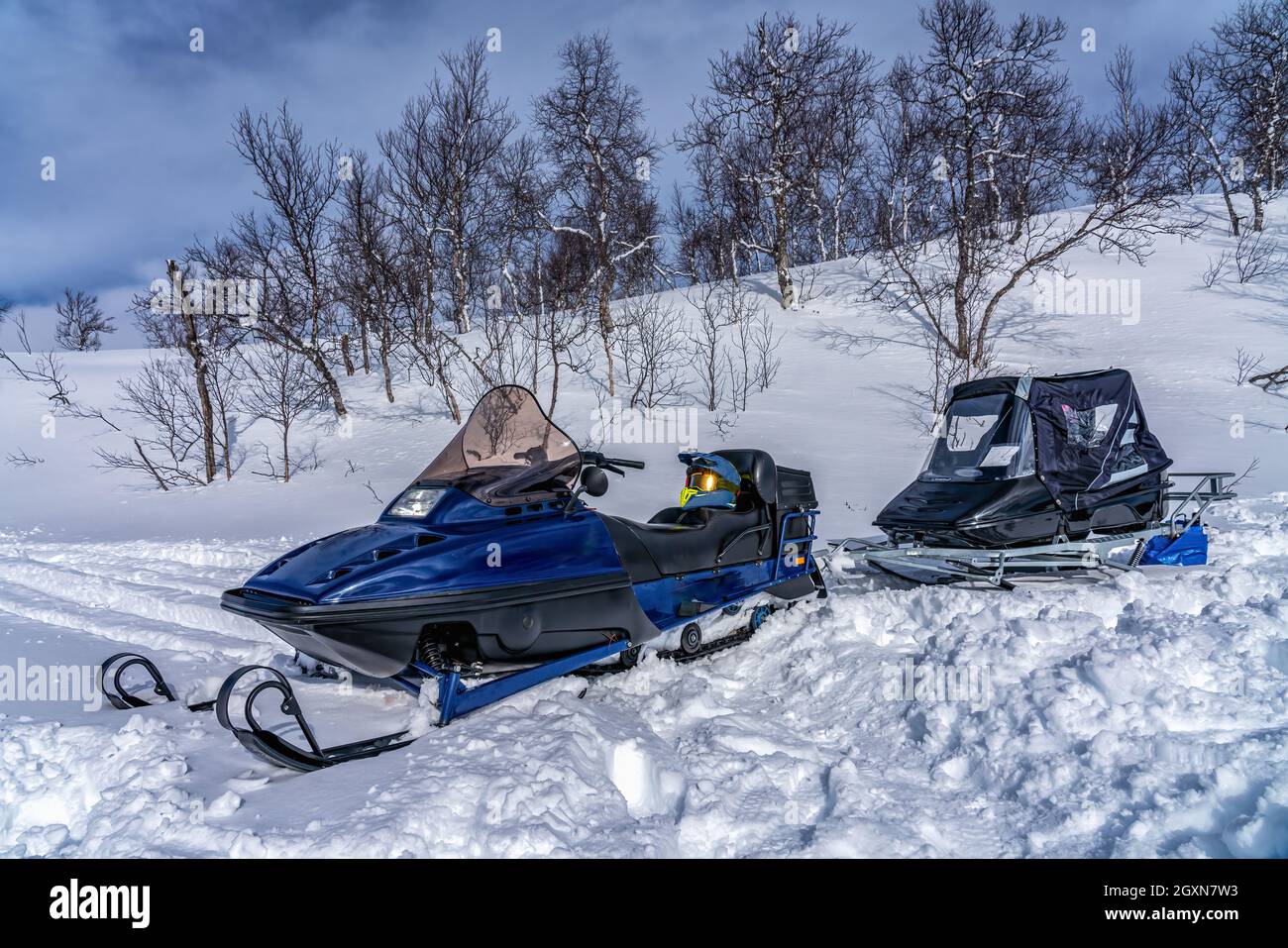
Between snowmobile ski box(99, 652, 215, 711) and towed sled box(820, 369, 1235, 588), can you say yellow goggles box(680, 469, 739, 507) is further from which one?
snowmobile ski box(99, 652, 215, 711)

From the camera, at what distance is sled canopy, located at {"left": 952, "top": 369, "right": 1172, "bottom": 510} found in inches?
221

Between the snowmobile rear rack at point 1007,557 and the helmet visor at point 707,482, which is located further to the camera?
the snowmobile rear rack at point 1007,557

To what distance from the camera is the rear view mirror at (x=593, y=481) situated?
139 inches

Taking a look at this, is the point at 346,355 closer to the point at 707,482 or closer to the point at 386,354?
the point at 386,354

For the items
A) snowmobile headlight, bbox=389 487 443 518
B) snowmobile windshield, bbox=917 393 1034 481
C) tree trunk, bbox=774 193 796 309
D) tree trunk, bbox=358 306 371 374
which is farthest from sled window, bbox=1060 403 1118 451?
tree trunk, bbox=358 306 371 374

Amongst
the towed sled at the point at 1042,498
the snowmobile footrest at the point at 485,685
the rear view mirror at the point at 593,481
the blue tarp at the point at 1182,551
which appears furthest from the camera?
the blue tarp at the point at 1182,551

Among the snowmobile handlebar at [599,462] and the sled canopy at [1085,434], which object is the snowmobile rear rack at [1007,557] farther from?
the snowmobile handlebar at [599,462]

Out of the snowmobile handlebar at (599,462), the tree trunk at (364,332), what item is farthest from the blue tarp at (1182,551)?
the tree trunk at (364,332)

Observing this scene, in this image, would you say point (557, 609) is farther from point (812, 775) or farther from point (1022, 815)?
point (1022, 815)

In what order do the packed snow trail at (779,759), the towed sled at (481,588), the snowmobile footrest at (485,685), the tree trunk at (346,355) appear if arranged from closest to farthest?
the packed snow trail at (779,759)
the towed sled at (481,588)
the snowmobile footrest at (485,685)
the tree trunk at (346,355)

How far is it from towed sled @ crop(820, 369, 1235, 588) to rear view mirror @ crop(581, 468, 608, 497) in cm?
276

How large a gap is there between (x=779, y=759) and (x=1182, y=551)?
4.60m

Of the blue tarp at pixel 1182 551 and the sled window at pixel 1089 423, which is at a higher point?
the sled window at pixel 1089 423

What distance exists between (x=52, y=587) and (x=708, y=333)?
45.8 feet
